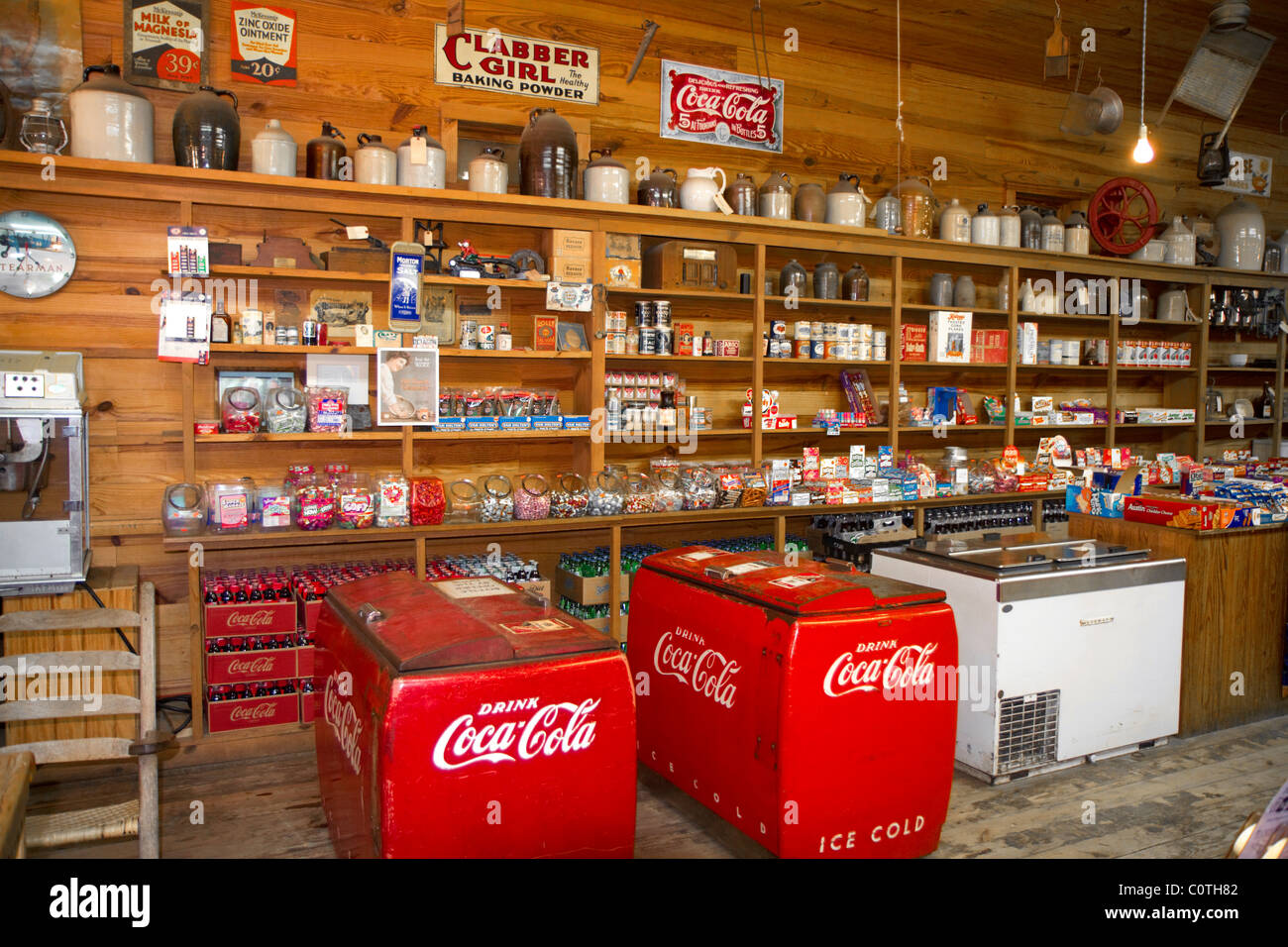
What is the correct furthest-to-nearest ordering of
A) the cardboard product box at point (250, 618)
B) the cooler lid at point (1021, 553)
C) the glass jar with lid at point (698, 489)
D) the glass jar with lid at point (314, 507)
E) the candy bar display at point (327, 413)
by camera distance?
the glass jar with lid at point (698, 489)
the candy bar display at point (327, 413)
the glass jar with lid at point (314, 507)
the cardboard product box at point (250, 618)
the cooler lid at point (1021, 553)

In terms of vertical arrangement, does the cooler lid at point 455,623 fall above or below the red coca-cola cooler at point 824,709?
above

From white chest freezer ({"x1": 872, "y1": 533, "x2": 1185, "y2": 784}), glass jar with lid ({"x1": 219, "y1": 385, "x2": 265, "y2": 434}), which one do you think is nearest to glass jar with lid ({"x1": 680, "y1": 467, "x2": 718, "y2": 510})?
white chest freezer ({"x1": 872, "y1": 533, "x2": 1185, "y2": 784})

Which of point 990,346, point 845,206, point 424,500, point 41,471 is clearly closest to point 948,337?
point 990,346

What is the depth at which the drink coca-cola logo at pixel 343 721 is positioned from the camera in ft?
6.58

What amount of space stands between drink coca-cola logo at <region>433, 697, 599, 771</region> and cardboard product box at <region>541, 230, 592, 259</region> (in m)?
2.86

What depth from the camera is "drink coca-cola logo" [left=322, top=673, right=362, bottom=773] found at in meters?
2.01

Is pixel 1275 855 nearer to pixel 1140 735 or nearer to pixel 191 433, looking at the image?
pixel 1140 735

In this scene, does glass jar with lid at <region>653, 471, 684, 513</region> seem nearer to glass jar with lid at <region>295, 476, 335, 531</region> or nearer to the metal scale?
glass jar with lid at <region>295, 476, 335, 531</region>

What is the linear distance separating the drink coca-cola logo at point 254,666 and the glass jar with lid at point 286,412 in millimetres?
965

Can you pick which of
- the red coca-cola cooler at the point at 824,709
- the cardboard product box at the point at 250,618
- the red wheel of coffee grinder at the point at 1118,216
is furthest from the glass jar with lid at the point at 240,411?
the red wheel of coffee grinder at the point at 1118,216

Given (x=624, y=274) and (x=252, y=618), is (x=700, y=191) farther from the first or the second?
(x=252, y=618)

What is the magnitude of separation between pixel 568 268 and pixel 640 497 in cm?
117

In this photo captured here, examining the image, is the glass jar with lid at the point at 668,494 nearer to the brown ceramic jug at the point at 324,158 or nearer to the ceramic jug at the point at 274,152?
the brown ceramic jug at the point at 324,158
